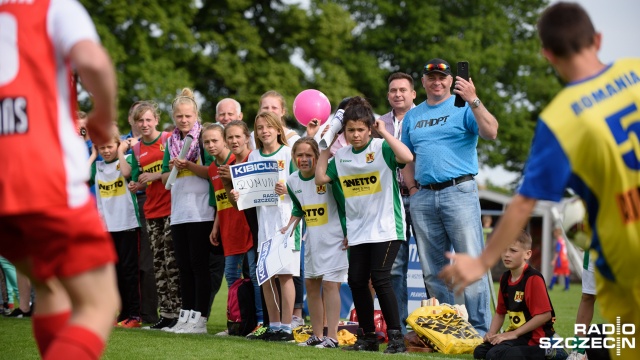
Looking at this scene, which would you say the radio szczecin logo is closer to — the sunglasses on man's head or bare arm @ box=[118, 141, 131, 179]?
the sunglasses on man's head

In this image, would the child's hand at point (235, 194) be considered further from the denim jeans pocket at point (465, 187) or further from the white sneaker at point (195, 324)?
the denim jeans pocket at point (465, 187)

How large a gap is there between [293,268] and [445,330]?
1.64 m

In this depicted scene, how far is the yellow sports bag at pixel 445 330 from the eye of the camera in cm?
823

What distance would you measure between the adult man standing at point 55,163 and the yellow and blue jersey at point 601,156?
1812 mm

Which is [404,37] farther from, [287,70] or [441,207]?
[441,207]

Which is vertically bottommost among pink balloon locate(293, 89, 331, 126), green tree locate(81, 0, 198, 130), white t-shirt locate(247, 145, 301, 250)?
white t-shirt locate(247, 145, 301, 250)

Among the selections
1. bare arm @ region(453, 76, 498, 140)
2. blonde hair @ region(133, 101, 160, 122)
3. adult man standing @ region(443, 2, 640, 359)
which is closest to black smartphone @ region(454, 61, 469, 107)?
bare arm @ region(453, 76, 498, 140)

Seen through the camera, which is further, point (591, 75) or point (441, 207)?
point (441, 207)

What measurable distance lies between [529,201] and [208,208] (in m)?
6.49

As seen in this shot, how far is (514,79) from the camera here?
1720 inches

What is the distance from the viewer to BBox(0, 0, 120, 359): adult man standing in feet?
12.1

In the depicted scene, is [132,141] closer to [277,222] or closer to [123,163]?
[123,163]

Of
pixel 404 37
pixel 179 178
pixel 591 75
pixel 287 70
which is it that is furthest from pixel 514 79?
pixel 591 75

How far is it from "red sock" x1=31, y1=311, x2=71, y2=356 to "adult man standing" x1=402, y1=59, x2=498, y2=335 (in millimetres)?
4751
